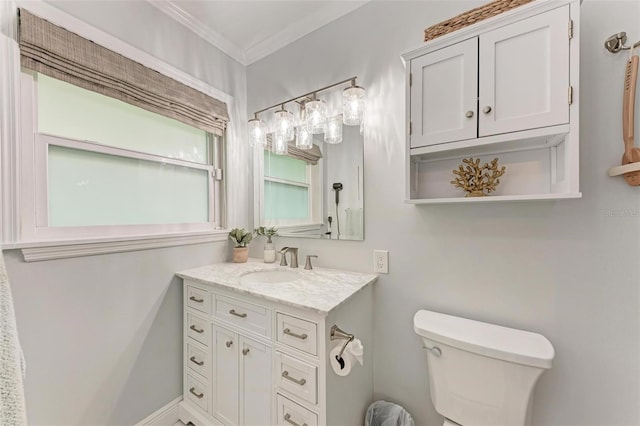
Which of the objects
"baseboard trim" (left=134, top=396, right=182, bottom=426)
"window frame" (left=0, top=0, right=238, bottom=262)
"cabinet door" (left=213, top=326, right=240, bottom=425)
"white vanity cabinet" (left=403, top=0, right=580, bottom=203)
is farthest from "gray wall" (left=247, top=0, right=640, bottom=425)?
"baseboard trim" (left=134, top=396, right=182, bottom=426)

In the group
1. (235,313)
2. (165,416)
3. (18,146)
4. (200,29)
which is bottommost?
(165,416)

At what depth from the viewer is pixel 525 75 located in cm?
100

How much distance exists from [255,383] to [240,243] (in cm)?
98

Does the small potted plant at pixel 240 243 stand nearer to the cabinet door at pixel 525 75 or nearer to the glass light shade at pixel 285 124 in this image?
the glass light shade at pixel 285 124

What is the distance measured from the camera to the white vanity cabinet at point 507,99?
941mm

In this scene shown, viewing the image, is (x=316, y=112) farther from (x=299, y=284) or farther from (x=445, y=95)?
(x=299, y=284)

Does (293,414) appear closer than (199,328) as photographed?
Yes

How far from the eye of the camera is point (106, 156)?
1.43 meters

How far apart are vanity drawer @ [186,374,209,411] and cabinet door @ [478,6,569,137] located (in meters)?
1.99

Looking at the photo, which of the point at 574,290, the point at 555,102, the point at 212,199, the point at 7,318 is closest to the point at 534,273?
the point at 574,290

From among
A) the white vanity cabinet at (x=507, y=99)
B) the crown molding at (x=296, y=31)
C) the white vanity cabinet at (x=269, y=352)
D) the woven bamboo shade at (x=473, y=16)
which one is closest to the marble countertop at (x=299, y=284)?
the white vanity cabinet at (x=269, y=352)

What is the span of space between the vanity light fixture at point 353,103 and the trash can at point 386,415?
162cm

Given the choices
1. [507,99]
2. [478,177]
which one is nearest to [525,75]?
[507,99]

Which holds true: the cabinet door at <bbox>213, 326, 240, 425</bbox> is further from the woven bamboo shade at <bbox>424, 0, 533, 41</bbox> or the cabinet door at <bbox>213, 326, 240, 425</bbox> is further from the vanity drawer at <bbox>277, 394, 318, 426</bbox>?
the woven bamboo shade at <bbox>424, 0, 533, 41</bbox>
